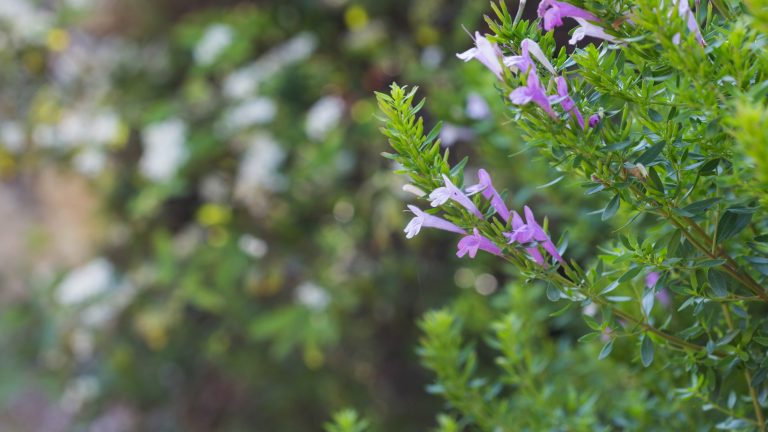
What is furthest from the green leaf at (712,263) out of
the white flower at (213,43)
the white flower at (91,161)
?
the white flower at (91,161)

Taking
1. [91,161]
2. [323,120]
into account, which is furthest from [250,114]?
[91,161]

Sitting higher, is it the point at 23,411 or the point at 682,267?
the point at 682,267

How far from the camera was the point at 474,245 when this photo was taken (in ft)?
2.26

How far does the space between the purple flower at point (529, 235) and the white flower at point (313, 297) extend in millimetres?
1523

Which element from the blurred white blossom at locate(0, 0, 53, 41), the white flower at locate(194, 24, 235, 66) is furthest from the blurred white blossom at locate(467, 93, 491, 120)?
the blurred white blossom at locate(0, 0, 53, 41)

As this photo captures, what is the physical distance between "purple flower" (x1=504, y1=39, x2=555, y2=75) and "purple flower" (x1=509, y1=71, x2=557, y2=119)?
0.01 metres

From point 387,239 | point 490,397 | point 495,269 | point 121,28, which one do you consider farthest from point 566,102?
point 121,28

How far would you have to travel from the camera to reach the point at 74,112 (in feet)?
10.0

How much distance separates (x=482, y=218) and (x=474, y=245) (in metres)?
0.03

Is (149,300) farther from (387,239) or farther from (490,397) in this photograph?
(490,397)

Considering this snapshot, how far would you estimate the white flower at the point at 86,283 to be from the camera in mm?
2625

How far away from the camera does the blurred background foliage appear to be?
230 cm

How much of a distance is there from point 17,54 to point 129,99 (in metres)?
0.56

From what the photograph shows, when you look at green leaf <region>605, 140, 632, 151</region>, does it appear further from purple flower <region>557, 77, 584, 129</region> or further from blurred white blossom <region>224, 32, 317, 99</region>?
blurred white blossom <region>224, 32, 317, 99</region>
